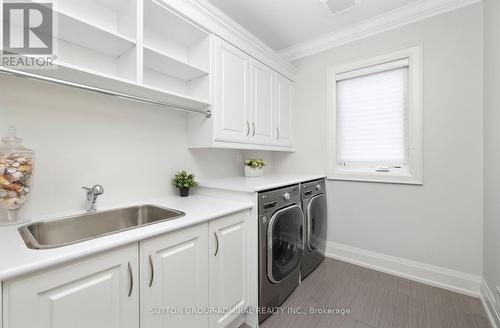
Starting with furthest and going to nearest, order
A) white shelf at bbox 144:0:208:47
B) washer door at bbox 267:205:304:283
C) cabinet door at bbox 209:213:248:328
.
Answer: washer door at bbox 267:205:304:283 → white shelf at bbox 144:0:208:47 → cabinet door at bbox 209:213:248:328

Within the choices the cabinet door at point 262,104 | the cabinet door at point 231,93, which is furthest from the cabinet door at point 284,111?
the cabinet door at point 231,93

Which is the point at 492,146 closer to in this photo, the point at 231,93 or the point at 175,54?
the point at 231,93

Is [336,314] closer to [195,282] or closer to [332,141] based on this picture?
[195,282]

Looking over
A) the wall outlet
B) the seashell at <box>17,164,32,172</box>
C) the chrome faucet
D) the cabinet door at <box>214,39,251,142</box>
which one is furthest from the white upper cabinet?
the seashell at <box>17,164,32,172</box>

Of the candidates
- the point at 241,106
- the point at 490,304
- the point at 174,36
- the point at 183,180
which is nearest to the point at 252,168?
the point at 241,106

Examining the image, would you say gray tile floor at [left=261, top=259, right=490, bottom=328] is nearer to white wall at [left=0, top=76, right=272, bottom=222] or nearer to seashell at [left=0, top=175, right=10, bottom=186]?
white wall at [left=0, top=76, right=272, bottom=222]

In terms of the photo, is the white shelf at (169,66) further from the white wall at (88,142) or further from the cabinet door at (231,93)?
the white wall at (88,142)

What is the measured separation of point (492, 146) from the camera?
1.63 metres

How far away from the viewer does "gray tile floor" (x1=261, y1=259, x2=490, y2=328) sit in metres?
1.60

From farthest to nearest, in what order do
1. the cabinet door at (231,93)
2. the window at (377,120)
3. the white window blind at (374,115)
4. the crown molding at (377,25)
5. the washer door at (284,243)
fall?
the white window blind at (374,115), the window at (377,120), the crown molding at (377,25), the cabinet door at (231,93), the washer door at (284,243)

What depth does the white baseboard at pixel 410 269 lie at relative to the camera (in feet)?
6.32

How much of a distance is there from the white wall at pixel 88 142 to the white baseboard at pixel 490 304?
8.48ft

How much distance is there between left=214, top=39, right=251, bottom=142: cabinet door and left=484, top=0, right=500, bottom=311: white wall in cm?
187

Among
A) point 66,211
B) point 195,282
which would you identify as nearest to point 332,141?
point 195,282
